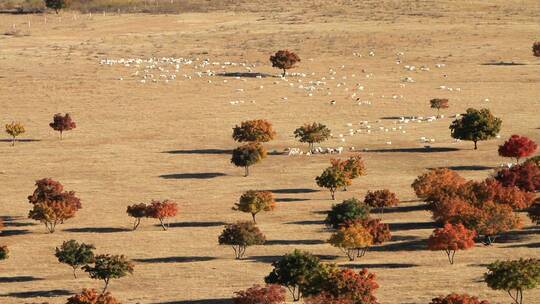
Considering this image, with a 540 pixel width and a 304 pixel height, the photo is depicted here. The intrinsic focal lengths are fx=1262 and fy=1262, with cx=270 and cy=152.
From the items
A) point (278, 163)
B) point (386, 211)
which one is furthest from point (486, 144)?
point (386, 211)

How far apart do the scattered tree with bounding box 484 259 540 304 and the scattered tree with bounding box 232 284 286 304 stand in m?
13.8

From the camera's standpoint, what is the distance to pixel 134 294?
285ft

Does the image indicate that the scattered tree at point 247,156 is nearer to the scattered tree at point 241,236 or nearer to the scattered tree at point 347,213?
the scattered tree at point 347,213

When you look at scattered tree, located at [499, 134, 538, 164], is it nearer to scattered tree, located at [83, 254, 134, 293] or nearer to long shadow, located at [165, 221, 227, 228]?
long shadow, located at [165, 221, 227, 228]


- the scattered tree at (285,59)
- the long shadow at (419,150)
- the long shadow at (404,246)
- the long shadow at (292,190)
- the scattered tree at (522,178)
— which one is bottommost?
the long shadow at (292,190)

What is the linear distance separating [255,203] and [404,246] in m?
14.9

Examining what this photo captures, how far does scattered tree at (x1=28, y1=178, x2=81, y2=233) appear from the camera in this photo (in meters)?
106

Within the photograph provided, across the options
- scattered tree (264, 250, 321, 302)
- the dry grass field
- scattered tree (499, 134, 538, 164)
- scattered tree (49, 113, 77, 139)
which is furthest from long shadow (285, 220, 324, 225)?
scattered tree (49, 113, 77, 139)

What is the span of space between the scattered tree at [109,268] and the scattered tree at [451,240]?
2221 cm

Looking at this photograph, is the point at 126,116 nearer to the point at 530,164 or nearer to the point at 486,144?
the point at 486,144

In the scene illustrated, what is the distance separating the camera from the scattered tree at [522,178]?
111m

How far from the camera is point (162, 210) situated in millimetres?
107625

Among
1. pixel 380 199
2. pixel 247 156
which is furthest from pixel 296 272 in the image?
pixel 247 156

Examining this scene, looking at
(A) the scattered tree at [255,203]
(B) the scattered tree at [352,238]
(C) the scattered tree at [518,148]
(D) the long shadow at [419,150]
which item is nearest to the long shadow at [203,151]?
(D) the long shadow at [419,150]
